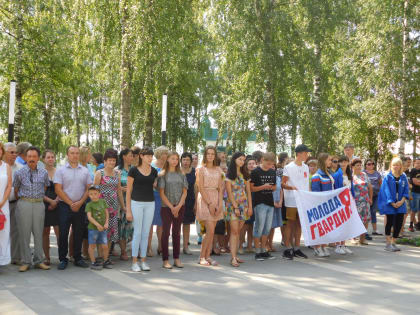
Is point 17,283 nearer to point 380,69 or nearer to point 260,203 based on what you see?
point 260,203

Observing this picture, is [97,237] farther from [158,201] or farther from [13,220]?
[158,201]

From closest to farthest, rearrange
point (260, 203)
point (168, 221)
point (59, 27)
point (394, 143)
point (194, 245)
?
1. point (168, 221)
2. point (260, 203)
3. point (194, 245)
4. point (59, 27)
5. point (394, 143)

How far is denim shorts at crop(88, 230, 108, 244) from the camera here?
290 inches

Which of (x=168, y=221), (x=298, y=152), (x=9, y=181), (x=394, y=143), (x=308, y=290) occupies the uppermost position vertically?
(x=394, y=143)

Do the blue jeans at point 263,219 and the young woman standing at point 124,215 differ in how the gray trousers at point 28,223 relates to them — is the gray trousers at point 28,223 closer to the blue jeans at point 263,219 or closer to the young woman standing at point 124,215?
the young woman standing at point 124,215

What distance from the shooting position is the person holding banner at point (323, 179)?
29.8ft

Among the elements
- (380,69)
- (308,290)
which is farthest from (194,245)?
(380,69)

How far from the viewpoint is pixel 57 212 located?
7.72 meters

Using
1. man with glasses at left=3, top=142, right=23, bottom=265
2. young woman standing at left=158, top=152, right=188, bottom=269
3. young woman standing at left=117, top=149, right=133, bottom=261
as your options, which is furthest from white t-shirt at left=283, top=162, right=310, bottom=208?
man with glasses at left=3, top=142, right=23, bottom=265

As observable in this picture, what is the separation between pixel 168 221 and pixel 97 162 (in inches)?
121

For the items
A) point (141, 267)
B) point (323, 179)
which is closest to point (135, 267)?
point (141, 267)

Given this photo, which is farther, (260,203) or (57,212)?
(260,203)

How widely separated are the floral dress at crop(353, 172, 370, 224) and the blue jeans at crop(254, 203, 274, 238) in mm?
2723

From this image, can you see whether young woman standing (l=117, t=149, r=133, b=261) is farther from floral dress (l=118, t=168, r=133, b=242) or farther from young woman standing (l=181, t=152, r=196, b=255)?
young woman standing (l=181, t=152, r=196, b=255)
